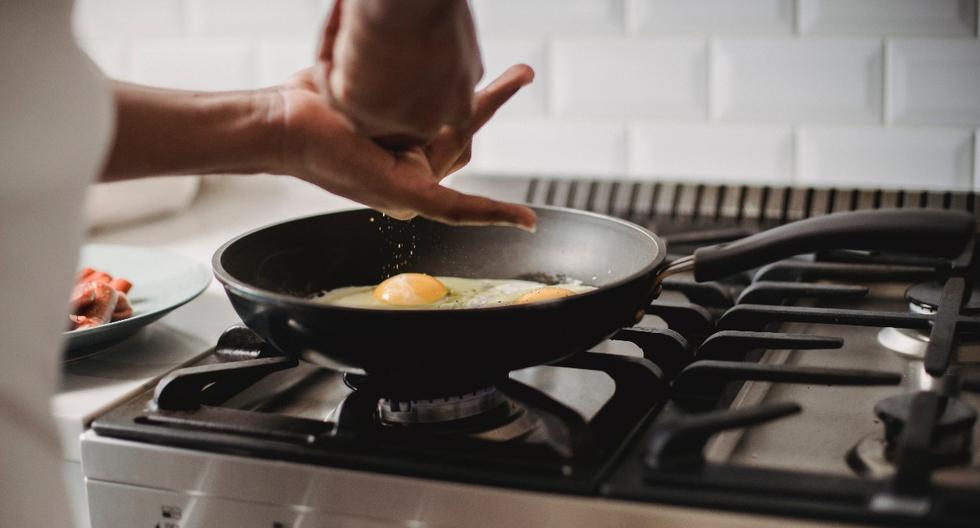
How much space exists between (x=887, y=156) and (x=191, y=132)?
0.77 m

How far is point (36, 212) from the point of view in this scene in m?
0.55

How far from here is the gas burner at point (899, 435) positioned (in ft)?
2.08

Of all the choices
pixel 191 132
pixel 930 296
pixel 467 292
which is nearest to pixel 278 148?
pixel 191 132

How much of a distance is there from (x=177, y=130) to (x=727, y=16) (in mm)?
698

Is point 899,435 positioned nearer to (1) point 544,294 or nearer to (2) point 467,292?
(1) point 544,294

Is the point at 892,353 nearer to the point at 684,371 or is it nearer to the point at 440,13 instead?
the point at 684,371

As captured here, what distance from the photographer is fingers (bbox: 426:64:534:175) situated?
30.5 inches

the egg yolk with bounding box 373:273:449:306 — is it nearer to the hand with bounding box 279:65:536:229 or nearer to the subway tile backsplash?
the hand with bounding box 279:65:536:229

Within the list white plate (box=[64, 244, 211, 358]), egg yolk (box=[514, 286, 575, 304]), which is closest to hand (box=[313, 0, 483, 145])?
egg yolk (box=[514, 286, 575, 304])

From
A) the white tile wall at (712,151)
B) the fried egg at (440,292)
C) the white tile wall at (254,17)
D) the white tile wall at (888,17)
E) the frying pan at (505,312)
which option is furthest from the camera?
the white tile wall at (254,17)

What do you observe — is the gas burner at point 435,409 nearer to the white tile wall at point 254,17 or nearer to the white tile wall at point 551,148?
the white tile wall at point 551,148

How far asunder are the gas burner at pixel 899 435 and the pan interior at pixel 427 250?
0.24m

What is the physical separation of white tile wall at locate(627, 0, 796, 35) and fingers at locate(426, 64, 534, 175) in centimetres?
45

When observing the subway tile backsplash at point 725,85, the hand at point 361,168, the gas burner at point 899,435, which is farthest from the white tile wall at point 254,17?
the gas burner at point 899,435
